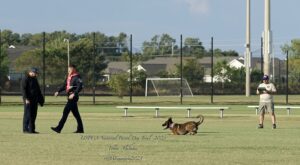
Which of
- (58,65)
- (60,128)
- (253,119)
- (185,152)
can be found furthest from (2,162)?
(58,65)

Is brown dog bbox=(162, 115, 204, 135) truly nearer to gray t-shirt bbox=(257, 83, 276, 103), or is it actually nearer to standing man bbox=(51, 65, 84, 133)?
standing man bbox=(51, 65, 84, 133)

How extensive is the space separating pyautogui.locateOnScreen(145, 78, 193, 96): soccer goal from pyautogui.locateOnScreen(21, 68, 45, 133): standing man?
162 feet

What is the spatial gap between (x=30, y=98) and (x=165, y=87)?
2150 inches

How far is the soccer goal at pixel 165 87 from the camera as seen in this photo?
72.8 m

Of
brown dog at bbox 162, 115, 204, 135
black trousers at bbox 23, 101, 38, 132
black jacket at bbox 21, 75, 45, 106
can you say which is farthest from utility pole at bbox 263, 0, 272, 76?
black trousers at bbox 23, 101, 38, 132

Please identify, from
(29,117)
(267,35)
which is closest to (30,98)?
(29,117)

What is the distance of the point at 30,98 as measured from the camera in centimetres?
2244

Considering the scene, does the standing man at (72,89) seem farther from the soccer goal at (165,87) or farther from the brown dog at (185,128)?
the soccer goal at (165,87)

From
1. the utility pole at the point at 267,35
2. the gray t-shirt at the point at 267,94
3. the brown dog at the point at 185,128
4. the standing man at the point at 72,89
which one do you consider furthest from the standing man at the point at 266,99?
the utility pole at the point at 267,35

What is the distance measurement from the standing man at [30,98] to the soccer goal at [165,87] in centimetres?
4936

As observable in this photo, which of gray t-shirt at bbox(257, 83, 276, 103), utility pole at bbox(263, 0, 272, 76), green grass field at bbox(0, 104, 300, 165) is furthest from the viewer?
utility pole at bbox(263, 0, 272, 76)

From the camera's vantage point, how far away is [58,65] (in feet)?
252

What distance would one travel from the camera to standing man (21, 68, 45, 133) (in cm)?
2233

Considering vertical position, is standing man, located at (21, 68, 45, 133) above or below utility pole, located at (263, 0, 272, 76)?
below
